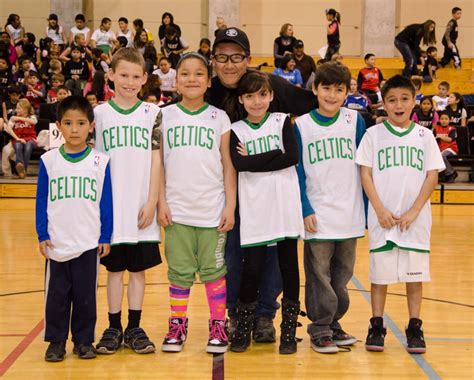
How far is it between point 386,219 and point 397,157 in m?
0.34

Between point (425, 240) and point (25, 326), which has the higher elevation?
point (425, 240)

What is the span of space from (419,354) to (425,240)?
606 mm

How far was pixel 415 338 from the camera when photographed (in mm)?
4512

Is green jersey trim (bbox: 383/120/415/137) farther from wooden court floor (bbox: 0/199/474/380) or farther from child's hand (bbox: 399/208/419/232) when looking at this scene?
wooden court floor (bbox: 0/199/474/380)

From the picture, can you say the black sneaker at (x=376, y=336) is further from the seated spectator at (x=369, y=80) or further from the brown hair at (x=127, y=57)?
the seated spectator at (x=369, y=80)

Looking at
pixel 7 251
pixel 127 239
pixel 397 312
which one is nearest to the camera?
pixel 127 239

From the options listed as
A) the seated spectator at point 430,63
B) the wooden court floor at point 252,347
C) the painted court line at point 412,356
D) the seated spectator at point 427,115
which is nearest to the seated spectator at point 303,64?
the seated spectator at point 427,115

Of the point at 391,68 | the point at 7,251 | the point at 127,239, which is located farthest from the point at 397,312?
the point at 391,68

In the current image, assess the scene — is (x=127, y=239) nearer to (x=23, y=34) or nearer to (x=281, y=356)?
(x=281, y=356)

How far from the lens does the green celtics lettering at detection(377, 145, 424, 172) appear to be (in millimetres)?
4500

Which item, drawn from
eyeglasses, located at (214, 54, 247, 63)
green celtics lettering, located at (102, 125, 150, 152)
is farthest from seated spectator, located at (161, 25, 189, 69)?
green celtics lettering, located at (102, 125, 150, 152)

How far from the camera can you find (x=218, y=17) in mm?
17594

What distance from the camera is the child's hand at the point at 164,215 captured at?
4.43 meters

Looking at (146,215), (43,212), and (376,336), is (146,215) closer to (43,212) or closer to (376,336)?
(43,212)
